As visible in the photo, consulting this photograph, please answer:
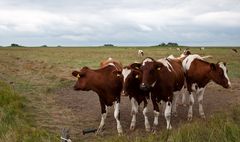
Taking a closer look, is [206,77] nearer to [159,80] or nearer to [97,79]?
[159,80]

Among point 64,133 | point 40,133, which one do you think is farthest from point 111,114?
point 64,133

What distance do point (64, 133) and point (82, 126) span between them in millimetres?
4174

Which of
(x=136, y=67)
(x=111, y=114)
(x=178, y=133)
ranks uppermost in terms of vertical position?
(x=136, y=67)

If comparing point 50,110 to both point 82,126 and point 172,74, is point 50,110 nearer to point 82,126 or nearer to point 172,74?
point 82,126

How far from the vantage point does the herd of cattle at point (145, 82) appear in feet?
38.7

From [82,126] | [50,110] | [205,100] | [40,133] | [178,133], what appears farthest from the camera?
[205,100]

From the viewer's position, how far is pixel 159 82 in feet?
39.2

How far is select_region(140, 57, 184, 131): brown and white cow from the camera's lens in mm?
11548

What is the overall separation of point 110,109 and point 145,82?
188 inches

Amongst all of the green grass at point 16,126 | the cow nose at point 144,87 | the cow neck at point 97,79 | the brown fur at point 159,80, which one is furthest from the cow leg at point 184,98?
the green grass at point 16,126

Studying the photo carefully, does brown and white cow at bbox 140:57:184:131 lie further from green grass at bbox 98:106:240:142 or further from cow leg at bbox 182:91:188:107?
cow leg at bbox 182:91:188:107

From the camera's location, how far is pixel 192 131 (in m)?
8.20

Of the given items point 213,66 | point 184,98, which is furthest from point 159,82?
point 184,98

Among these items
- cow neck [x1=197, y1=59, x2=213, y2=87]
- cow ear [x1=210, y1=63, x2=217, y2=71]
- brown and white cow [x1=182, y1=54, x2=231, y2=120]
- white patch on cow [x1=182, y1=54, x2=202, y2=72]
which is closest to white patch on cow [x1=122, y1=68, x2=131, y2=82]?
brown and white cow [x1=182, y1=54, x2=231, y2=120]
